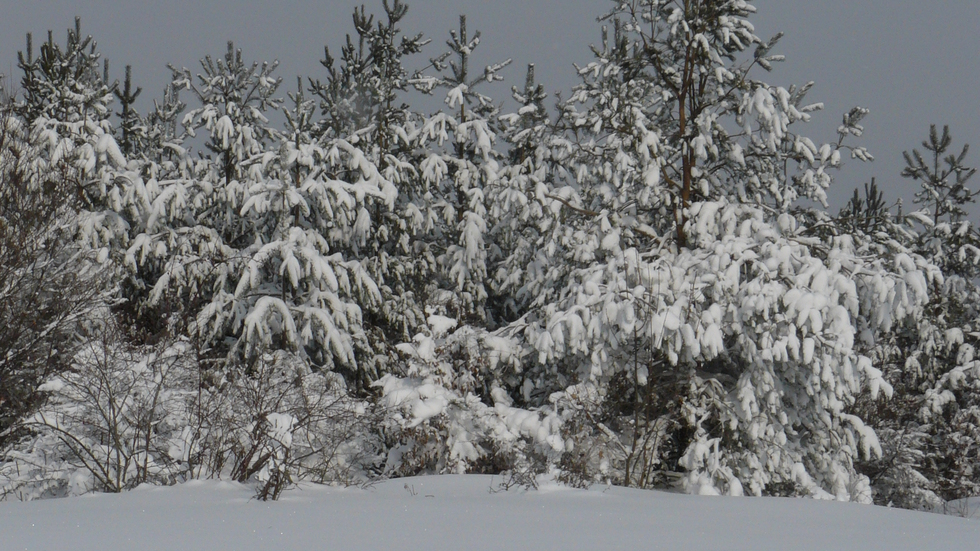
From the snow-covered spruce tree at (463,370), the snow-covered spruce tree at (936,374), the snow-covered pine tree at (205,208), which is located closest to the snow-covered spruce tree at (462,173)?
the snow-covered spruce tree at (463,370)

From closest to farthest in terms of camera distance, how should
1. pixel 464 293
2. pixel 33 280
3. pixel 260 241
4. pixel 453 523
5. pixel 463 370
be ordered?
pixel 453 523
pixel 33 280
pixel 463 370
pixel 260 241
pixel 464 293

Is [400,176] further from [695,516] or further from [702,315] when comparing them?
[695,516]

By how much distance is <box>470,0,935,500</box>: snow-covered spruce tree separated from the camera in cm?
895

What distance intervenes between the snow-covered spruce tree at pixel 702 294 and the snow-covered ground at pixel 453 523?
202cm

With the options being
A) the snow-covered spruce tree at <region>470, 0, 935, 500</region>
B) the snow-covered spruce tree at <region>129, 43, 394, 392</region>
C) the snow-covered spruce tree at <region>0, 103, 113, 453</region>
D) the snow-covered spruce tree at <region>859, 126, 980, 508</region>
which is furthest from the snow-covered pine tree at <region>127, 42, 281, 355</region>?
the snow-covered spruce tree at <region>859, 126, 980, 508</region>

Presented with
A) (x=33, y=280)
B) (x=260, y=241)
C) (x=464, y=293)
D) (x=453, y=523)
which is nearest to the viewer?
(x=453, y=523)

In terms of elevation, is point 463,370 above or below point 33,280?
below

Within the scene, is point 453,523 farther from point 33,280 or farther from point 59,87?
point 59,87

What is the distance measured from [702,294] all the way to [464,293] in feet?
20.0

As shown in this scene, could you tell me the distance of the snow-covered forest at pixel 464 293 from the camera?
8.70m

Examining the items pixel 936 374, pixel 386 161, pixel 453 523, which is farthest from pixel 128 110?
pixel 936 374

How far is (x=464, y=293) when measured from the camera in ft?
48.2

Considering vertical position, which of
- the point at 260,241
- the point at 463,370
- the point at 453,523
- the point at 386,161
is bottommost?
the point at 453,523

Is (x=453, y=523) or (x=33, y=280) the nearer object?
(x=453, y=523)
